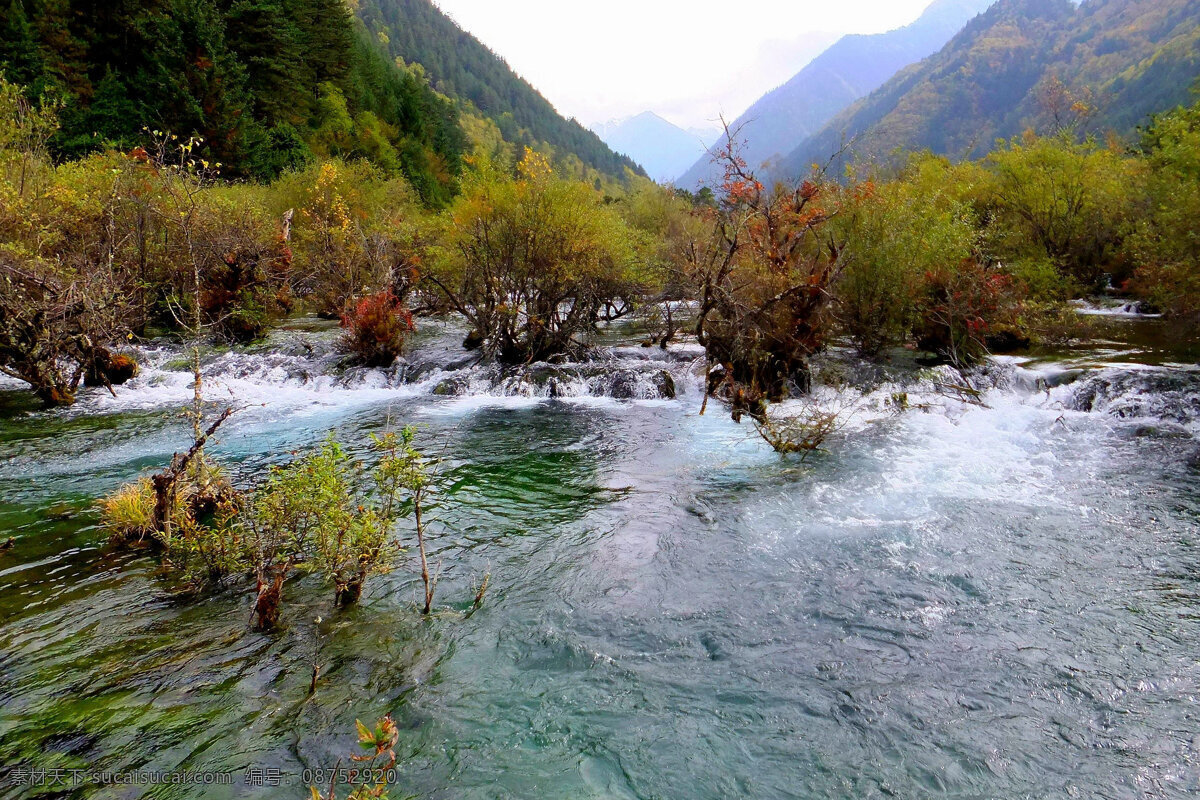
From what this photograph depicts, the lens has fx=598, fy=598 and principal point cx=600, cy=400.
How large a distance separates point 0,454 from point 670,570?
1290 cm

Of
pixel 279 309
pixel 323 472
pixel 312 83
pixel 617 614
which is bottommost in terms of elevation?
pixel 617 614

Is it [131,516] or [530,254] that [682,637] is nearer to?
[131,516]

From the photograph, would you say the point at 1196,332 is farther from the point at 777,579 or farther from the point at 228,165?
the point at 228,165

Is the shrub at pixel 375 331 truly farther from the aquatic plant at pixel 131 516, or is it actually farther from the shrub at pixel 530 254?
the aquatic plant at pixel 131 516

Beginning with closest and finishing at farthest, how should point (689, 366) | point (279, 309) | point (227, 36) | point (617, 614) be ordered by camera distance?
point (617, 614)
point (689, 366)
point (279, 309)
point (227, 36)

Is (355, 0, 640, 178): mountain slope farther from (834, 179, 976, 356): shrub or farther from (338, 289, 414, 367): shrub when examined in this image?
(834, 179, 976, 356): shrub

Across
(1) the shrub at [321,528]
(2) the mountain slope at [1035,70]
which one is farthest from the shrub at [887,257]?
(2) the mountain slope at [1035,70]

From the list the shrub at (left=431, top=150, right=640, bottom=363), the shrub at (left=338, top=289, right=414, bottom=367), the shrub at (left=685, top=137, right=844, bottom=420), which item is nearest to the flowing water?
the shrub at (left=685, top=137, right=844, bottom=420)

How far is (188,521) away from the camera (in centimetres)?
701

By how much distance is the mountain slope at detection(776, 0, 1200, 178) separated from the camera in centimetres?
9288

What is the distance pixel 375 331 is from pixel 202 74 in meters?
32.8

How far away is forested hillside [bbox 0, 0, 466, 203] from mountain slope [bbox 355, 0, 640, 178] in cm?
7168

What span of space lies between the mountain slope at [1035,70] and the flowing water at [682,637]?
99.5m

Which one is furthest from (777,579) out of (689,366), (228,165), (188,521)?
(228,165)
